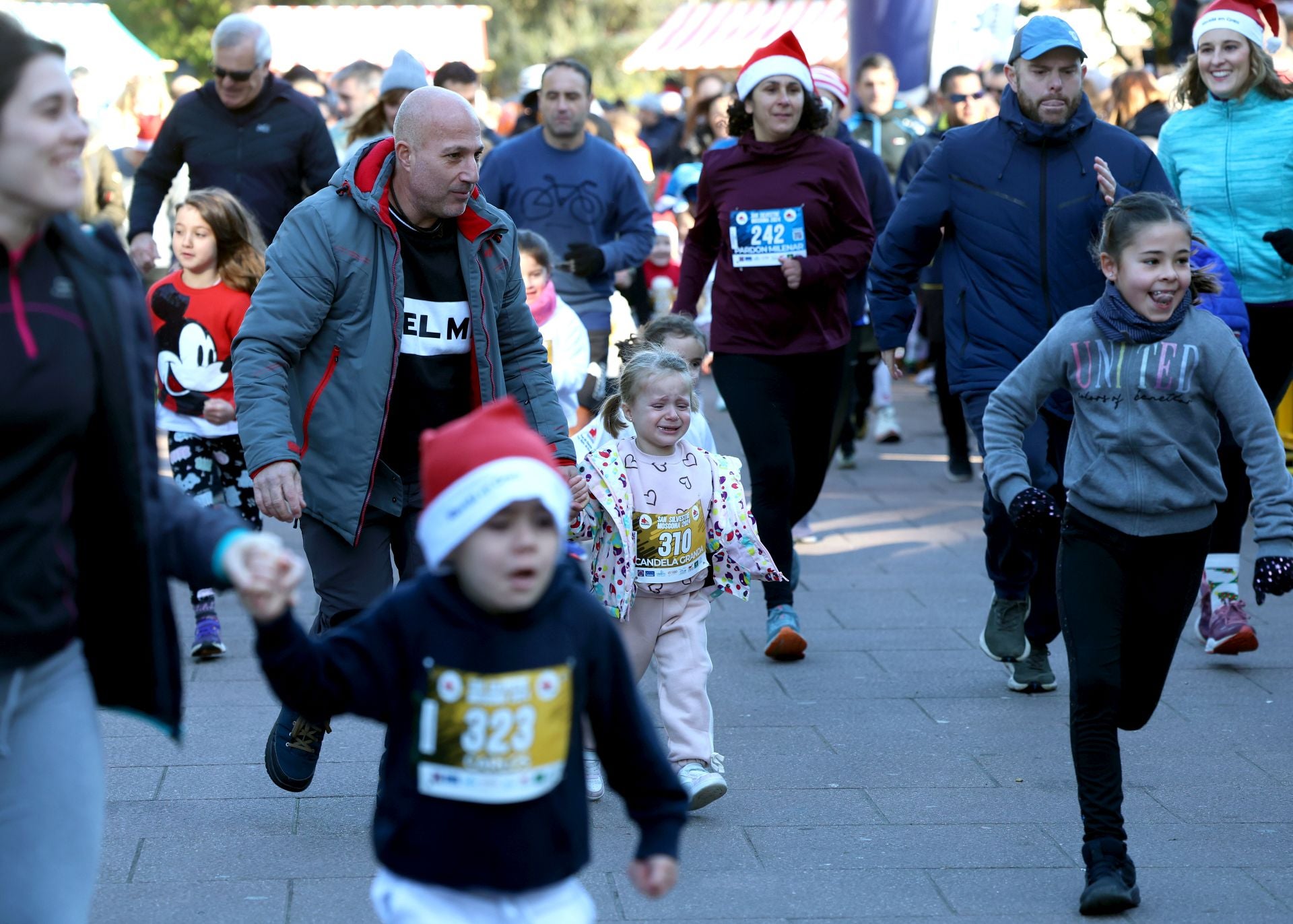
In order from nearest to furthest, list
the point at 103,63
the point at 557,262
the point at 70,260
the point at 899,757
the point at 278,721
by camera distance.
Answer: the point at 70,260
the point at 278,721
the point at 899,757
the point at 557,262
the point at 103,63

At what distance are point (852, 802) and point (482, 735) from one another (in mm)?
2697

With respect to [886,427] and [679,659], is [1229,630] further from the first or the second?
[886,427]

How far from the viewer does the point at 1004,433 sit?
4766mm

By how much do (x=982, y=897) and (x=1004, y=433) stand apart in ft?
3.86

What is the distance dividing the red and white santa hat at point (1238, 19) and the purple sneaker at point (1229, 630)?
2.13 metres

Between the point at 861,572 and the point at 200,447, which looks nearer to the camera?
the point at 200,447

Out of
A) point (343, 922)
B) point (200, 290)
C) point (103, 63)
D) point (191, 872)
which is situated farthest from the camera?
point (103, 63)

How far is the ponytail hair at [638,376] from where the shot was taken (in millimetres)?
5420

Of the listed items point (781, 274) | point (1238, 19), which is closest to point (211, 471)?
point (781, 274)

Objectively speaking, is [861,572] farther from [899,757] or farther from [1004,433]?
[1004,433]

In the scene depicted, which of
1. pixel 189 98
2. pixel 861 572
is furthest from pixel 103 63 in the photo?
pixel 861 572

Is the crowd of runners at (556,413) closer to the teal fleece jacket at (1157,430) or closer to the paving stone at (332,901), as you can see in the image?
the teal fleece jacket at (1157,430)

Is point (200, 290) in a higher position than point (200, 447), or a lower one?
higher

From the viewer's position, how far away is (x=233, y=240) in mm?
7262
